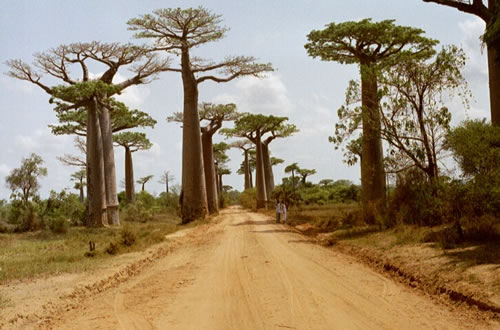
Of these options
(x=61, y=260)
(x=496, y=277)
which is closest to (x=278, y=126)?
(x=61, y=260)

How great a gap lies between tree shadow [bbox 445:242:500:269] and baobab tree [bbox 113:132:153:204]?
25.0 metres

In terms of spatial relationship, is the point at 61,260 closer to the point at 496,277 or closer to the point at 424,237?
the point at 424,237

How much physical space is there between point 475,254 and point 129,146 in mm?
27175

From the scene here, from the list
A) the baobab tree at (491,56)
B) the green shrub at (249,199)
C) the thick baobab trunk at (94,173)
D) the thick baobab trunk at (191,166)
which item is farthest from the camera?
the green shrub at (249,199)

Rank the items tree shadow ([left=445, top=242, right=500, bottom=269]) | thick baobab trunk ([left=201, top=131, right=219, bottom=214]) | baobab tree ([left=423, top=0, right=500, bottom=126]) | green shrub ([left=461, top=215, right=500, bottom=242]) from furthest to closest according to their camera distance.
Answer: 1. thick baobab trunk ([left=201, top=131, right=219, bottom=214])
2. baobab tree ([left=423, top=0, right=500, bottom=126])
3. green shrub ([left=461, top=215, right=500, bottom=242])
4. tree shadow ([left=445, top=242, right=500, bottom=269])

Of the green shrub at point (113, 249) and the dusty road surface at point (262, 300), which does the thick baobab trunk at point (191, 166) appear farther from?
the dusty road surface at point (262, 300)

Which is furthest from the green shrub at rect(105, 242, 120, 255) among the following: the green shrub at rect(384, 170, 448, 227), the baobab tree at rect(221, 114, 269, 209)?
the baobab tree at rect(221, 114, 269, 209)

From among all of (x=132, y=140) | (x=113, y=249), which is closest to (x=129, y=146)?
(x=132, y=140)

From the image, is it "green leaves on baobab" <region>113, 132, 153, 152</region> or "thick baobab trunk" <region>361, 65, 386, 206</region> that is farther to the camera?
"green leaves on baobab" <region>113, 132, 153, 152</region>

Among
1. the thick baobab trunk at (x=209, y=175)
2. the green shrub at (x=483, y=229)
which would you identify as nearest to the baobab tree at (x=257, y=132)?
the thick baobab trunk at (x=209, y=175)

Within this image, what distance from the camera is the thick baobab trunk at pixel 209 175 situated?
25.1 meters

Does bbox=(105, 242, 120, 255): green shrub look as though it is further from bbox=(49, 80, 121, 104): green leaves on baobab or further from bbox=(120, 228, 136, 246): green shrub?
bbox=(49, 80, 121, 104): green leaves on baobab

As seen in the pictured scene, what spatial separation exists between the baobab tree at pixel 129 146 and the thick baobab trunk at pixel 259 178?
22.6 feet

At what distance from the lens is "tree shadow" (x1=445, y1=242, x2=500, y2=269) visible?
20.2 ft
